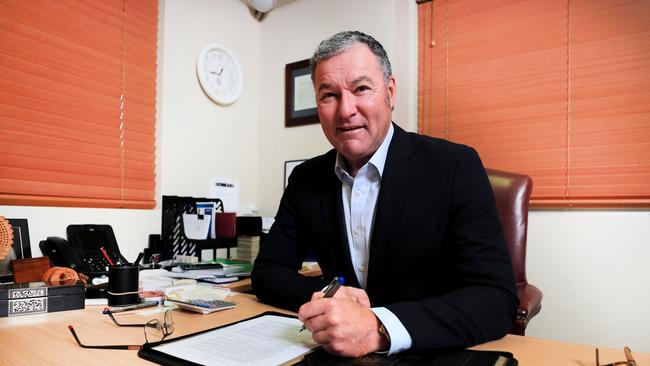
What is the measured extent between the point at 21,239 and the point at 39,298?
0.71 metres

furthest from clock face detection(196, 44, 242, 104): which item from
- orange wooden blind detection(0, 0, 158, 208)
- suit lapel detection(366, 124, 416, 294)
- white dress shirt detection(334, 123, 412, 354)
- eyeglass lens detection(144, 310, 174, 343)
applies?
eyeglass lens detection(144, 310, 174, 343)

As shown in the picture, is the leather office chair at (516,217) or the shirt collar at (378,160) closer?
the shirt collar at (378,160)

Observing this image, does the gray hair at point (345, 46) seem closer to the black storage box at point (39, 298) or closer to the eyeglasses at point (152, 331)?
the eyeglasses at point (152, 331)

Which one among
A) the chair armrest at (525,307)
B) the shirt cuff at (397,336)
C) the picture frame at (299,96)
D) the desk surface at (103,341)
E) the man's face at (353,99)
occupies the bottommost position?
the chair armrest at (525,307)

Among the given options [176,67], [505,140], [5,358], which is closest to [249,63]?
[176,67]

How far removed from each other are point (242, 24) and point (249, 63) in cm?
26

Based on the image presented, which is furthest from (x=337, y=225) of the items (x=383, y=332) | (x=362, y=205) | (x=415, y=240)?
(x=383, y=332)

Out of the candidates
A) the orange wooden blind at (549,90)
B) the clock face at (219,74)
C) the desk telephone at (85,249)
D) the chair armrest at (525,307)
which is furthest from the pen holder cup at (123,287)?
the orange wooden blind at (549,90)

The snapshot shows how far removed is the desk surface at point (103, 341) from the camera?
0.71m

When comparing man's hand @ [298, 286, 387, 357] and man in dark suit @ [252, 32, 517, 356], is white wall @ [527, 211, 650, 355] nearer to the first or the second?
man in dark suit @ [252, 32, 517, 356]

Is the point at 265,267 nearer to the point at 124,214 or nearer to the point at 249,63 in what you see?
the point at 124,214

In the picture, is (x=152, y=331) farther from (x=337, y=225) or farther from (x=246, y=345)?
(x=337, y=225)

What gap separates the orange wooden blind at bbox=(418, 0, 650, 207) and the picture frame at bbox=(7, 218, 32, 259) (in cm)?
190

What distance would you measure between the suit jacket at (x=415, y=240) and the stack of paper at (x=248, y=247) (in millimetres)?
1052
